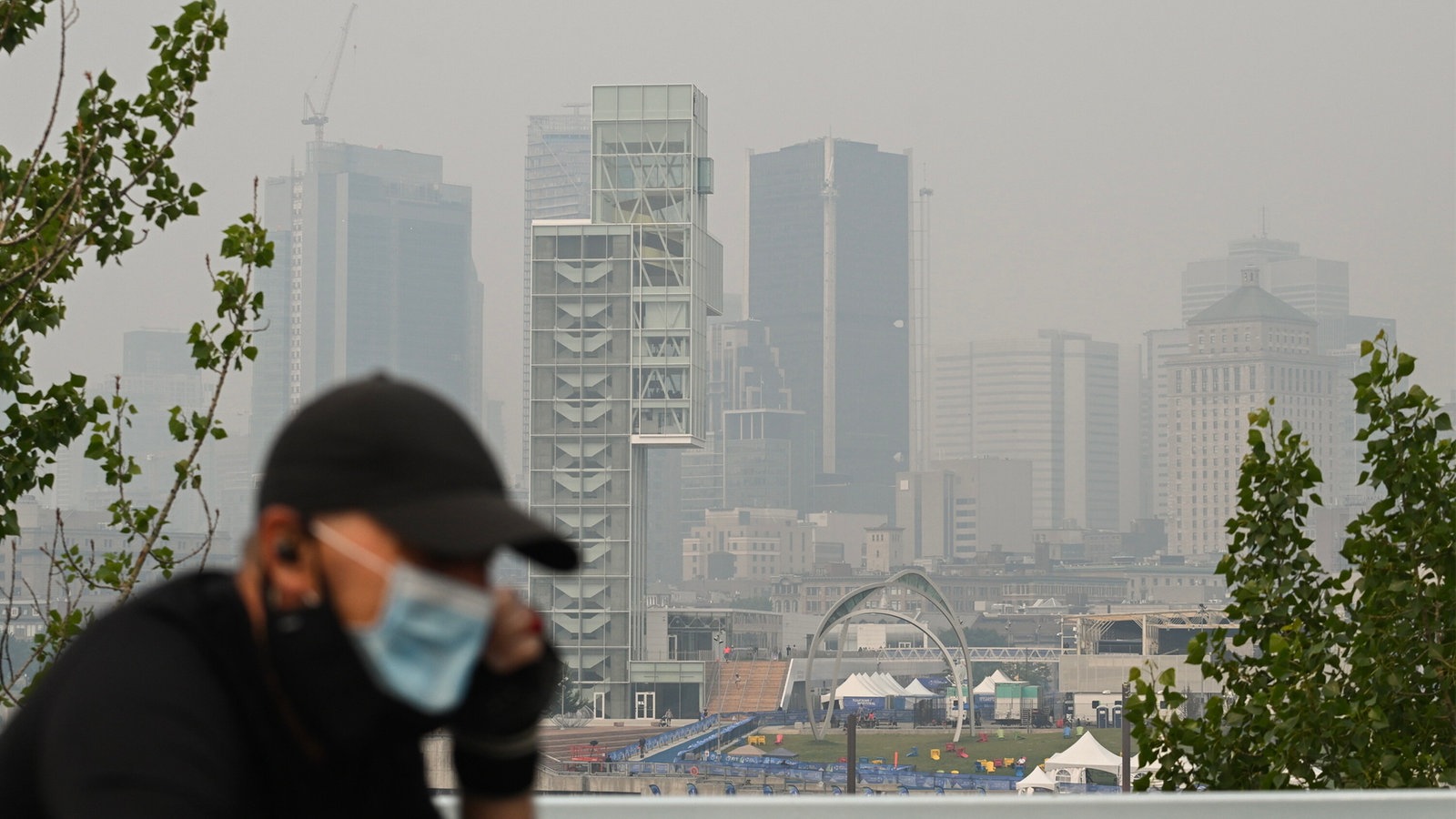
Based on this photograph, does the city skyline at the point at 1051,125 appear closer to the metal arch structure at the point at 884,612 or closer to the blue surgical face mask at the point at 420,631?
the metal arch structure at the point at 884,612

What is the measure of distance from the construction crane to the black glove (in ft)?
197

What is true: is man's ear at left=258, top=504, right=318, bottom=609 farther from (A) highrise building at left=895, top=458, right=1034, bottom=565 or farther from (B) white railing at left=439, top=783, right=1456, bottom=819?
(A) highrise building at left=895, top=458, right=1034, bottom=565

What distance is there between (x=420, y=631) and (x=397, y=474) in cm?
6

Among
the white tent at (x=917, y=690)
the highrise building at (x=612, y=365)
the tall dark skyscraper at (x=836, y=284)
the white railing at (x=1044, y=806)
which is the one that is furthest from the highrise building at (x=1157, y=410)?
the white railing at (x=1044, y=806)

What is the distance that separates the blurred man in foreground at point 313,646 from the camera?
1.75ft

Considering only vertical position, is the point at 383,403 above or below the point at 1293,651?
above

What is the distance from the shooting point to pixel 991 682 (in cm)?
5534

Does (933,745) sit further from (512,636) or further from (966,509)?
(512,636)

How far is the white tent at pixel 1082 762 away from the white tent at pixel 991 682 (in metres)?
12.5

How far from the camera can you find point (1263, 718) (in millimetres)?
2443

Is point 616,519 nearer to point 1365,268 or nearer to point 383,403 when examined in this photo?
point 1365,268

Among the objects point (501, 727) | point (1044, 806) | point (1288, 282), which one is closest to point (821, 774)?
point (1288, 282)

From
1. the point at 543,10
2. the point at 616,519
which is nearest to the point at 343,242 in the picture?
the point at 616,519

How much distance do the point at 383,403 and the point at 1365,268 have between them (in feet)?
228
